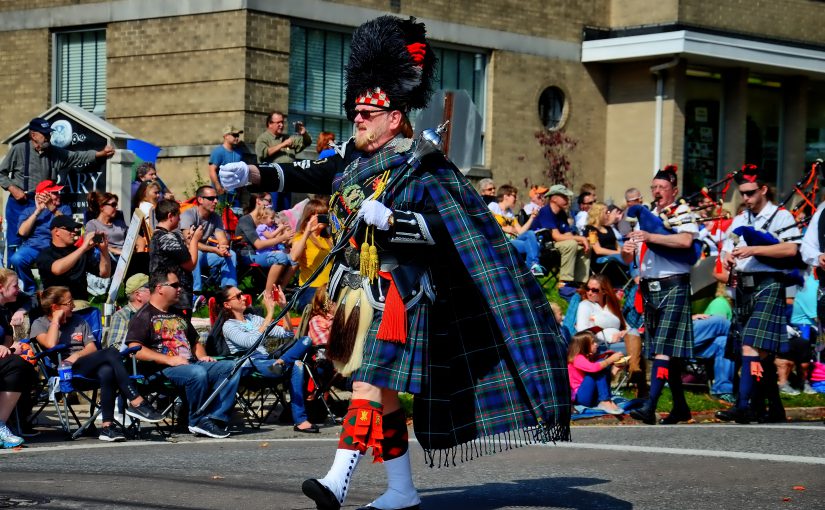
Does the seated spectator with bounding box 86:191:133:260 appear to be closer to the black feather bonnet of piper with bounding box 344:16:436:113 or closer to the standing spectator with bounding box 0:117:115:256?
the standing spectator with bounding box 0:117:115:256

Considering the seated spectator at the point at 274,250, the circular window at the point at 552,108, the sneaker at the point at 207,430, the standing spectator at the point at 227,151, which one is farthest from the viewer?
the circular window at the point at 552,108

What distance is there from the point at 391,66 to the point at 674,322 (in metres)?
5.26

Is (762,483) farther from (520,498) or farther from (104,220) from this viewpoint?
(104,220)

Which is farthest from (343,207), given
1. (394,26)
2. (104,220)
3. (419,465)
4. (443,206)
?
(104,220)

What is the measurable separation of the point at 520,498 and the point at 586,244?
10458 millimetres

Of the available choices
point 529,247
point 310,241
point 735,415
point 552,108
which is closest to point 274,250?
point 310,241

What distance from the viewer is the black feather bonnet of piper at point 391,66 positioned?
6.86 m

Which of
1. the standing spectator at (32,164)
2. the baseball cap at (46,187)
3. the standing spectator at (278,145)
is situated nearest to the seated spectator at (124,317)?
the baseball cap at (46,187)

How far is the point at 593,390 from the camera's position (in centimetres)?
1218

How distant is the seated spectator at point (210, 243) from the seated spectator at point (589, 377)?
4068 millimetres

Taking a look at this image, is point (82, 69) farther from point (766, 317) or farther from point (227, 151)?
point (766, 317)

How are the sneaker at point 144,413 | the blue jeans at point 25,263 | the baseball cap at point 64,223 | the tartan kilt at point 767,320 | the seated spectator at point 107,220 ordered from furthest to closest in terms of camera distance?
the seated spectator at point 107,220 < the blue jeans at point 25,263 < the baseball cap at point 64,223 < the tartan kilt at point 767,320 < the sneaker at point 144,413

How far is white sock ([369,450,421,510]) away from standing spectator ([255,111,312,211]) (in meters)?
10.7

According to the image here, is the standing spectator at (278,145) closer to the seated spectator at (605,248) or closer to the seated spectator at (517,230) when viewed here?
the seated spectator at (517,230)
